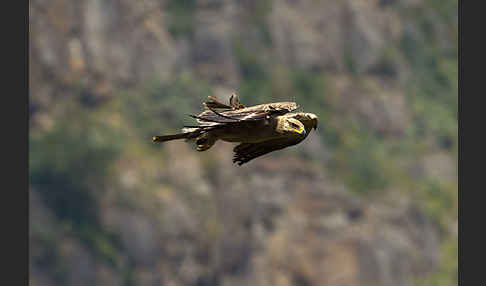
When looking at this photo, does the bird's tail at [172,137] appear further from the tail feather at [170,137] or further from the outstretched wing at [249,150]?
the outstretched wing at [249,150]

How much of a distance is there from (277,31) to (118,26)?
692 inches

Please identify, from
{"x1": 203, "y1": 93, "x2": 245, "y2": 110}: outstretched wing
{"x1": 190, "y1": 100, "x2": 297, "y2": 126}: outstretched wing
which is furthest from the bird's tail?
{"x1": 203, "y1": 93, "x2": 245, "y2": 110}: outstretched wing

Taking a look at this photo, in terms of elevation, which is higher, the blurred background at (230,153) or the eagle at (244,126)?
the blurred background at (230,153)

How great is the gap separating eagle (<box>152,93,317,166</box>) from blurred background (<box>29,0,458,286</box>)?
8805 cm

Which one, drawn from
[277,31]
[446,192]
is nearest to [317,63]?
[277,31]

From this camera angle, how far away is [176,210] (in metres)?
119

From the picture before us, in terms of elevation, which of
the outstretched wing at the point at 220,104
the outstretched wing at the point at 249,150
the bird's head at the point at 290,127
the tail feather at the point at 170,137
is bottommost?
the tail feather at the point at 170,137

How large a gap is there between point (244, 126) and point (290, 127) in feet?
4.12

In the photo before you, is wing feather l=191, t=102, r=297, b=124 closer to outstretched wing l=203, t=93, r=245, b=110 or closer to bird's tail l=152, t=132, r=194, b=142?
outstretched wing l=203, t=93, r=245, b=110

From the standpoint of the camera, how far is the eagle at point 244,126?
26.8m

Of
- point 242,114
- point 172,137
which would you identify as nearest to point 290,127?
point 242,114

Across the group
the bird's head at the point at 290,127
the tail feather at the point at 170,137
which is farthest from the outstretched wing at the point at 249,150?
the tail feather at the point at 170,137

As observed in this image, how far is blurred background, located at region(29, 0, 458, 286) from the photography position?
118312 mm

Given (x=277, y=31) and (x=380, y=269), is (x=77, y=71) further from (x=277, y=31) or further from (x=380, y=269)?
(x=380, y=269)
